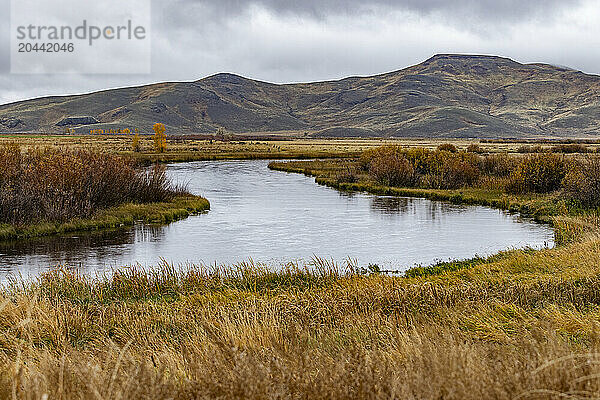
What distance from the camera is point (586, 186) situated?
25.8 meters

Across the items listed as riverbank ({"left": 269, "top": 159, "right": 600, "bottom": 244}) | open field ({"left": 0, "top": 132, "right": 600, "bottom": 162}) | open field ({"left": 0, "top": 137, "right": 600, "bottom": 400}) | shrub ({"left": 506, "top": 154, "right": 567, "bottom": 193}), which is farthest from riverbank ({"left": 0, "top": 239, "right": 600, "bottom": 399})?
open field ({"left": 0, "top": 132, "right": 600, "bottom": 162})

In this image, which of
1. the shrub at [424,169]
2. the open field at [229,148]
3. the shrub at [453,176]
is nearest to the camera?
the shrub at [453,176]

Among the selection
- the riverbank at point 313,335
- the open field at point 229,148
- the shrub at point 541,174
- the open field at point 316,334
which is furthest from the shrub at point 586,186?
the open field at point 229,148

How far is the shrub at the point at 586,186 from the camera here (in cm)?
2552

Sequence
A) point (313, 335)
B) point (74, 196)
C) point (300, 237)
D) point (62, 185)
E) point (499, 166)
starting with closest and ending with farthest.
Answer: point (313, 335) → point (300, 237) → point (62, 185) → point (74, 196) → point (499, 166)

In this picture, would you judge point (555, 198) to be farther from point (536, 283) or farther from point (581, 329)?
point (581, 329)

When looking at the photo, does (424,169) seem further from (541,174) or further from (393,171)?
(541,174)

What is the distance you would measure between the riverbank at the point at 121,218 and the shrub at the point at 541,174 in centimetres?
1639

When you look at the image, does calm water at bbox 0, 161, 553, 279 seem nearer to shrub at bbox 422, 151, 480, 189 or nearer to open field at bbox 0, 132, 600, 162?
shrub at bbox 422, 151, 480, 189

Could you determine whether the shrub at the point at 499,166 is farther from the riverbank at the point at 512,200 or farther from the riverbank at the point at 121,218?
the riverbank at the point at 121,218

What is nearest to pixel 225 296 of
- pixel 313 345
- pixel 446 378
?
pixel 313 345

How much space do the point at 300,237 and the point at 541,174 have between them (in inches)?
623

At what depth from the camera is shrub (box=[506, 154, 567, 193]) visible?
106 feet

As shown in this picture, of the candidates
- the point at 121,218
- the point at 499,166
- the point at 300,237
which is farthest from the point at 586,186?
the point at 121,218
